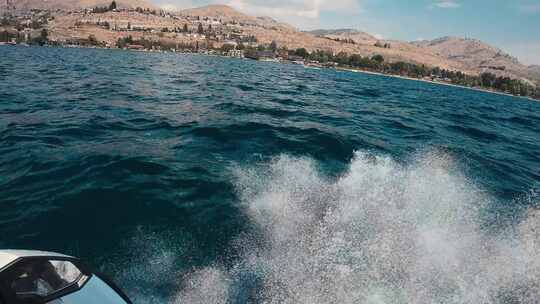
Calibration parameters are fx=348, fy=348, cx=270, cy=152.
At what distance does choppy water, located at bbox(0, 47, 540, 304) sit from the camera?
708 cm

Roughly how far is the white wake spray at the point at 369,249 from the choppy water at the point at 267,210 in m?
0.04

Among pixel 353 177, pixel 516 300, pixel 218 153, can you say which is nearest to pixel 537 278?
pixel 516 300

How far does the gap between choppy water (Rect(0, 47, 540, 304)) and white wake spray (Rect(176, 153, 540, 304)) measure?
4cm

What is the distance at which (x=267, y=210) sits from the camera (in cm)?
969

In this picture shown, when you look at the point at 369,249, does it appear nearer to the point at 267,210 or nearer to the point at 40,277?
the point at 267,210

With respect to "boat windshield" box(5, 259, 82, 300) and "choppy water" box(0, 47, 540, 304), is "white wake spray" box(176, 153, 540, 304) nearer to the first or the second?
"choppy water" box(0, 47, 540, 304)

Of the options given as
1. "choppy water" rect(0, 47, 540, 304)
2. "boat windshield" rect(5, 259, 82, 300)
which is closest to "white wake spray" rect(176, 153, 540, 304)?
"choppy water" rect(0, 47, 540, 304)

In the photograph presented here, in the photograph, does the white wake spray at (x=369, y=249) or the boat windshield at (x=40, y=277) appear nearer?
the boat windshield at (x=40, y=277)

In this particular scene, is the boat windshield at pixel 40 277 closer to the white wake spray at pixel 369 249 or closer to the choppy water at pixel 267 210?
the choppy water at pixel 267 210

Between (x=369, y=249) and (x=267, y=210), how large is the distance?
9.73 ft

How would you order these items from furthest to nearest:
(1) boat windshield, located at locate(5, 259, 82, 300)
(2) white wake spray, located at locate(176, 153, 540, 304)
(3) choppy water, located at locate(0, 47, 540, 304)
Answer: (3) choppy water, located at locate(0, 47, 540, 304) < (2) white wake spray, located at locate(176, 153, 540, 304) < (1) boat windshield, located at locate(5, 259, 82, 300)

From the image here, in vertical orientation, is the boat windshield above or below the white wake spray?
above

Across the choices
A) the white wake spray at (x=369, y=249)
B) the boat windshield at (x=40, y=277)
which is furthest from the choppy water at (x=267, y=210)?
the boat windshield at (x=40, y=277)

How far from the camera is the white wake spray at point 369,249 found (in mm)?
6809
